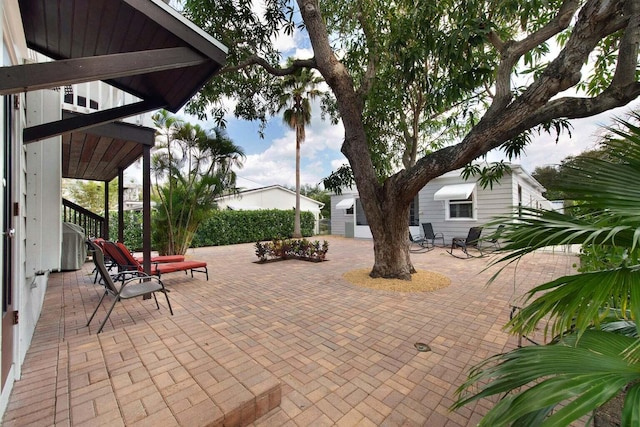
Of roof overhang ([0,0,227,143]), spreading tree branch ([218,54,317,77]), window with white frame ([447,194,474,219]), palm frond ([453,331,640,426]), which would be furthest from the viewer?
window with white frame ([447,194,474,219])

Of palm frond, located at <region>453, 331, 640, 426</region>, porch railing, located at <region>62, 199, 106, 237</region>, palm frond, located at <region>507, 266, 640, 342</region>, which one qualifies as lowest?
palm frond, located at <region>453, 331, 640, 426</region>

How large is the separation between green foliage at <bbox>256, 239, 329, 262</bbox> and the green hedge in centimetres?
174

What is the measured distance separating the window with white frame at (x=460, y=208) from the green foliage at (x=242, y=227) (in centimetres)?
797

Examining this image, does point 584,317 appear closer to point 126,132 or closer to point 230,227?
point 126,132

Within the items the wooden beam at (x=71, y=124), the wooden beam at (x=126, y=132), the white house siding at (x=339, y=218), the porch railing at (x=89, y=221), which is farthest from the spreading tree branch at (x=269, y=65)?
the white house siding at (x=339, y=218)

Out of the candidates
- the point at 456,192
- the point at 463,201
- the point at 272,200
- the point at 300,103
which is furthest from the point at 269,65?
the point at 272,200

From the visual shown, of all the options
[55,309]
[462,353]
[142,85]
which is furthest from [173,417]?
[55,309]

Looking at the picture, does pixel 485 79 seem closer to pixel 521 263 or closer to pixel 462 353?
pixel 462 353

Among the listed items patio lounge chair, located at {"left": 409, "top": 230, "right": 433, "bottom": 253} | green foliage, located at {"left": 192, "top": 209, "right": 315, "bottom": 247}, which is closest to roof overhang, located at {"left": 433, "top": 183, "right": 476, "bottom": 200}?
patio lounge chair, located at {"left": 409, "top": 230, "right": 433, "bottom": 253}

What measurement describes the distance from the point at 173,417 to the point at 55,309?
3.95m

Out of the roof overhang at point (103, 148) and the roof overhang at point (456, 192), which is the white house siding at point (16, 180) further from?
the roof overhang at point (456, 192)

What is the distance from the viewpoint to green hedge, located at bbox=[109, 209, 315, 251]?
11.4 m

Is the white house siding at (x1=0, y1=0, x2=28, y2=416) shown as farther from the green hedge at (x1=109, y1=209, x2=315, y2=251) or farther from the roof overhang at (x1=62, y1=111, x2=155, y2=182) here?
the green hedge at (x1=109, y1=209, x2=315, y2=251)

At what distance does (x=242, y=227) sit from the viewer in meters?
15.1
